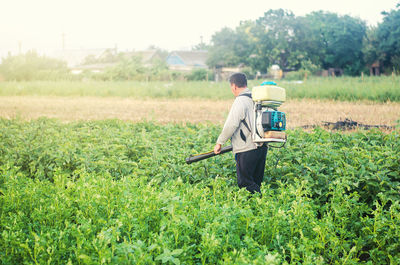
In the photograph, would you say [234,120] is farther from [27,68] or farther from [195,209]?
[27,68]

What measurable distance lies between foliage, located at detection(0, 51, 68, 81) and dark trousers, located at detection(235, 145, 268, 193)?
33971 mm

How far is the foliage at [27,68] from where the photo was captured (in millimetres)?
37875

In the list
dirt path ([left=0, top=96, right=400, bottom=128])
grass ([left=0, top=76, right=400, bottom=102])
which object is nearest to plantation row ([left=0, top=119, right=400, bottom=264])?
dirt path ([left=0, top=96, right=400, bottom=128])

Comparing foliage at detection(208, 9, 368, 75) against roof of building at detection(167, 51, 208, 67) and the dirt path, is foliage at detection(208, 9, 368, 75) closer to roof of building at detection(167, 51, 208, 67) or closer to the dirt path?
roof of building at detection(167, 51, 208, 67)

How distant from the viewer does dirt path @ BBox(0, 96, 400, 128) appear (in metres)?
13.6

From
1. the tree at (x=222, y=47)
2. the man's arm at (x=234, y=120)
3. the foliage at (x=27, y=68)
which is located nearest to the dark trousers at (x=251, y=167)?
the man's arm at (x=234, y=120)

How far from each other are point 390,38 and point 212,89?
25709 mm

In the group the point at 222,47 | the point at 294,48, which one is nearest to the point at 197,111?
the point at 294,48

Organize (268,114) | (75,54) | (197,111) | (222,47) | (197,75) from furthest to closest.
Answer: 1. (75,54)
2. (222,47)
3. (197,75)
4. (197,111)
5. (268,114)

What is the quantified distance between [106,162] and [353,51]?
4582 centimetres

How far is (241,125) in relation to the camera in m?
5.38

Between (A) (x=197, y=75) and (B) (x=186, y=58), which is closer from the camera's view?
(A) (x=197, y=75)

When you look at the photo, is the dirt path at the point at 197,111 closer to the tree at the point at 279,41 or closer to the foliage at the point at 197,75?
the foliage at the point at 197,75

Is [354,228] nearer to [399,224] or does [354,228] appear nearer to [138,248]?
[399,224]
